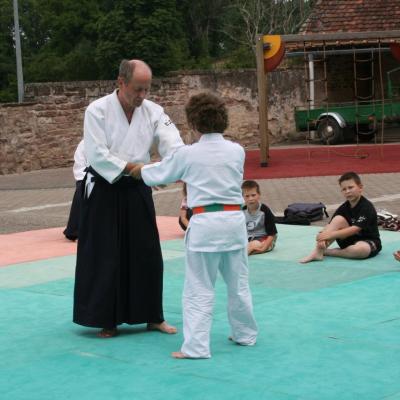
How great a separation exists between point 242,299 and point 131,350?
2.55 ft

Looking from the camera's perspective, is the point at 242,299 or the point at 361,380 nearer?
the point at 361,380

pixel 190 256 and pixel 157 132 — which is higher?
pixel 157 132

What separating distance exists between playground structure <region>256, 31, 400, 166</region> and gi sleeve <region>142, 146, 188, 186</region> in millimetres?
14918

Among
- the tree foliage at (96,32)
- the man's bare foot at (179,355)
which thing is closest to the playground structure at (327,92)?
the tree foliage at (96,32)

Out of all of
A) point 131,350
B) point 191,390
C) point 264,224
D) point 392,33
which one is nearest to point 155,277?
point 131,350

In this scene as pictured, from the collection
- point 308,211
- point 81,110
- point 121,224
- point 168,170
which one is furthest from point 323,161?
point 168,170

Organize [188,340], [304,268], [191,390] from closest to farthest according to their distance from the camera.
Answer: [191,390] < [188,340] < [304,268]

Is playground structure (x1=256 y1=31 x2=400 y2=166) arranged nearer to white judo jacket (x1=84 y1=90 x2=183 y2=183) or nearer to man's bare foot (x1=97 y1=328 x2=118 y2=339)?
white judo jacket (x1=84 y1=90 x2=183 y2=183)

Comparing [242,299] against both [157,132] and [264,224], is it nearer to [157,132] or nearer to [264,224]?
[157,132]

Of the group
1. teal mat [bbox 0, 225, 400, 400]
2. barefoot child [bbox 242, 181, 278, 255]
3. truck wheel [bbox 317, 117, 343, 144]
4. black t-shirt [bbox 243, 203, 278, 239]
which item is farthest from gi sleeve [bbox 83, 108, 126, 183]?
truck wheel [bbox 317, 117, 343, 144]

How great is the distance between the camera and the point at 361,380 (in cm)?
534

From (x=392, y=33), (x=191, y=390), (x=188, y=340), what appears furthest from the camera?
(x=392, y=33)

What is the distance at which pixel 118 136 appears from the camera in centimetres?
654

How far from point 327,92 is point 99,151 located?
23.3 meters
